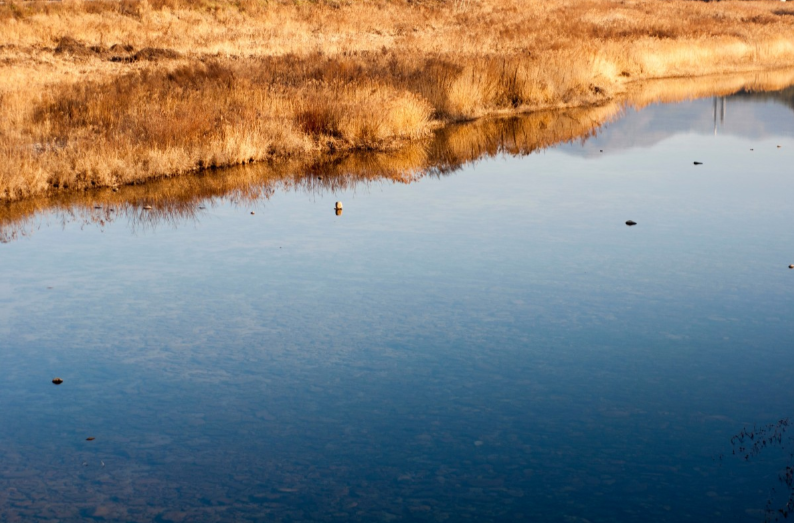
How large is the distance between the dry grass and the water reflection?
1.76 ft

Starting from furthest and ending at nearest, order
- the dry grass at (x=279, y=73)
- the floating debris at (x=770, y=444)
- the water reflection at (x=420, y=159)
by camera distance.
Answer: the dry grass at (x=279, y=73)
the water reflection at (x=420, y=159)
the floating debris at (x=770, y=444)

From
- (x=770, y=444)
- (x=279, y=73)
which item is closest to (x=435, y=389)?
(x=770, y=444)

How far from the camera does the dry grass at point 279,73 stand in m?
15.1

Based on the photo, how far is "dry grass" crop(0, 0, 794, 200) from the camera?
49.4ft

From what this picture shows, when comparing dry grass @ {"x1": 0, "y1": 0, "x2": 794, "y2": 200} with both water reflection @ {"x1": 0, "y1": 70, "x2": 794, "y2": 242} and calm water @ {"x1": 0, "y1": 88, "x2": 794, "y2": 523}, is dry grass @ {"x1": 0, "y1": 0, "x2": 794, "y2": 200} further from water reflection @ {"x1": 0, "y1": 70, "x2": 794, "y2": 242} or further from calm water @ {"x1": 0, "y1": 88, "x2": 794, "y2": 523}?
calm water @ {"x1": 0, "y1": 88, "x2": 794, "y2": 523}

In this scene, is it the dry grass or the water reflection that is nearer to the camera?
the water reflection

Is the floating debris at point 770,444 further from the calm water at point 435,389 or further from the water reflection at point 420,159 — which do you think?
the water reflection at point 420,159

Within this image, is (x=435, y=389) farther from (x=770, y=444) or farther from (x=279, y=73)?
(x=279, y=73)

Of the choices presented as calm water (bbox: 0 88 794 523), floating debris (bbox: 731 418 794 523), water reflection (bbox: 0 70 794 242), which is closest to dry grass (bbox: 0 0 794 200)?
water reflection (bbox: 0 70 794 242)

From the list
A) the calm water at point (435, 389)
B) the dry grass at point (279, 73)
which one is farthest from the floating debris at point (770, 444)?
the dry grass at point (279, 73)

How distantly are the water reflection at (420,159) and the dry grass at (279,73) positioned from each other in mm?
537

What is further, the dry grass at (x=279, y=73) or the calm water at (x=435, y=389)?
the dry grass at (x=279, y=73)

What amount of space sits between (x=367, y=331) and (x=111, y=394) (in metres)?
2.16

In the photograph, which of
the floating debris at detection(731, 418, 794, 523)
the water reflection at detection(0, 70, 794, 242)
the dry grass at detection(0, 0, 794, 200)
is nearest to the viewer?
the floating debris at detection(731, 418, 794, 523)
